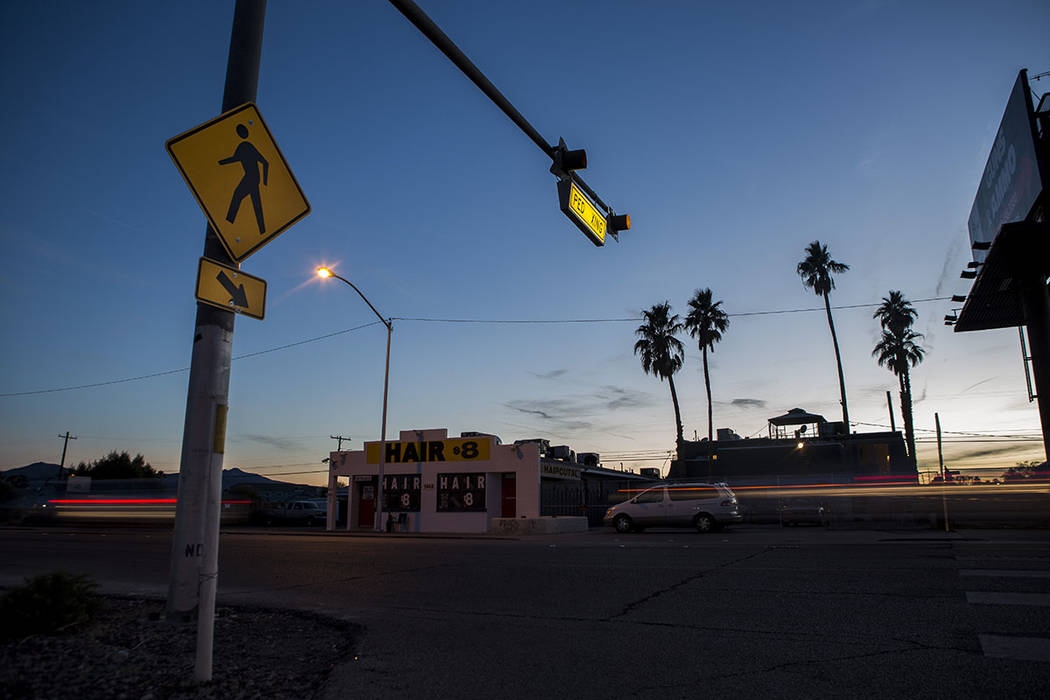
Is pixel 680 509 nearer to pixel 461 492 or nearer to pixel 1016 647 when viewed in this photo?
pixel 461 492

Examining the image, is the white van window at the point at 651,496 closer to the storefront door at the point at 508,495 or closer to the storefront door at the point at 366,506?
the storefront door at the point at 508,495

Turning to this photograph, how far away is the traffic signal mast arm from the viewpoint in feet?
18.7

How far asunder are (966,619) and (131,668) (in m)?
7.01

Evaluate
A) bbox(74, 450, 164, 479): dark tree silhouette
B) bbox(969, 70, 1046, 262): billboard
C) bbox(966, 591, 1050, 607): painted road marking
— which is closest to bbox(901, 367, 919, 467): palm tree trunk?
bbox(969, 70, 1046, 262): billboard

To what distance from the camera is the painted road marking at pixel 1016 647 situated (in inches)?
184

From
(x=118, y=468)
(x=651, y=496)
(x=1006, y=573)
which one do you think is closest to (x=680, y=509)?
(x=651, y=496)

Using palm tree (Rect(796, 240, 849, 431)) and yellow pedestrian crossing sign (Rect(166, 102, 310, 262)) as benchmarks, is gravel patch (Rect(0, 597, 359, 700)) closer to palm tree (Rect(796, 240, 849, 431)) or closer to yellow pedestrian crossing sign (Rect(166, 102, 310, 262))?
yellow pedestrian crossing sign (Rect(166, 102, 310, 262))

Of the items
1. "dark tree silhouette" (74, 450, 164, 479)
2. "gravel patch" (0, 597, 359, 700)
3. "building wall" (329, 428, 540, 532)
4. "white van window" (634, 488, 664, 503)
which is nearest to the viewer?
"gravel patch" (0, 597, 359, 700)

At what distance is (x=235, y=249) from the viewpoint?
4363 mm

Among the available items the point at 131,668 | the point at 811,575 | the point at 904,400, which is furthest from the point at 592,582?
the point at 904,400

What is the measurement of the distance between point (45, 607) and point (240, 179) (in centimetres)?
421

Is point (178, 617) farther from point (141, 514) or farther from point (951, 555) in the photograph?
point (141, 514)

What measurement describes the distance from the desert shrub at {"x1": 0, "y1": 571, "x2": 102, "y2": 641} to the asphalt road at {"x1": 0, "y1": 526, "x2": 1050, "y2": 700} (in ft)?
8.21

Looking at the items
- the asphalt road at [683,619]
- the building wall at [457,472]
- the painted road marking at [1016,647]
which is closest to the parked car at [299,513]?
the building wall at [457,472]
